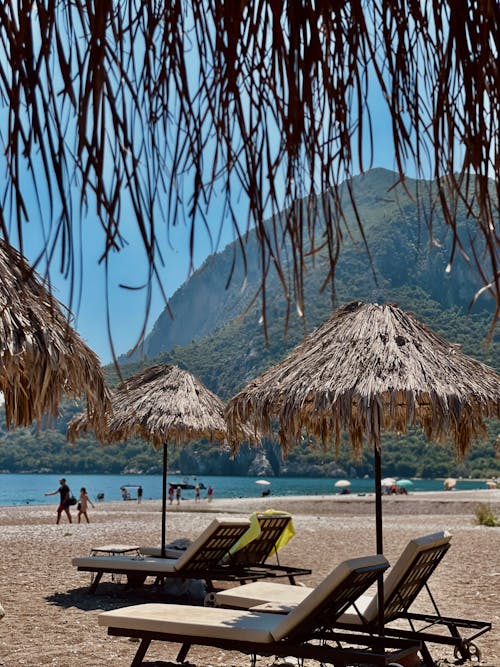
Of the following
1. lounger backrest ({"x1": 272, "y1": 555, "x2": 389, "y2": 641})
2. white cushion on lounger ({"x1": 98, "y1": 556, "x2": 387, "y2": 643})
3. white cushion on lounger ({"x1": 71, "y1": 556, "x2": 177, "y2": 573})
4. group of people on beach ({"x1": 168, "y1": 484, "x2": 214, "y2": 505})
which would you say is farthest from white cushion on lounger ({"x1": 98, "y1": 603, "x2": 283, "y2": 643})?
group of people on beach ({"x1": 168, "y1": 484, "x2": 214, "y2": 505})

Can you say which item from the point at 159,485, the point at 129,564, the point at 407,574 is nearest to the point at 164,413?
the point at 129,564

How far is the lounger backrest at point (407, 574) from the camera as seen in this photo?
14.2ft

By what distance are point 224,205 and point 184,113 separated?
0.13m

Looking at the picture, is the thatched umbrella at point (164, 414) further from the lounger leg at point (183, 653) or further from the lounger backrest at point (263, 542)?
the lounger leg at point (183, 653)

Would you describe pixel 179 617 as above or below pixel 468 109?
below

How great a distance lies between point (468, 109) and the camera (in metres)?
0.97

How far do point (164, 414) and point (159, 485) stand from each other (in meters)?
92.4

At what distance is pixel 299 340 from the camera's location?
40156 mm

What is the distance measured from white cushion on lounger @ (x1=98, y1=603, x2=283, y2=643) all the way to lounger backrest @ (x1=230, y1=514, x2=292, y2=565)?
273 centimetres

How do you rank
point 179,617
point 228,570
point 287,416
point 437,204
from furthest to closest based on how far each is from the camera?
point 228,570, point 287,416, point 179,617, point 437,204

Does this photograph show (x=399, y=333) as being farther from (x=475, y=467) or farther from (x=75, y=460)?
(x=75, y=460)

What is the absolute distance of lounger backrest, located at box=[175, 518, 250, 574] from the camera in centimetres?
645

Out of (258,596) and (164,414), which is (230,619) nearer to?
(258,596)

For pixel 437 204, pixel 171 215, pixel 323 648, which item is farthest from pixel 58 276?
pixel 323 648
